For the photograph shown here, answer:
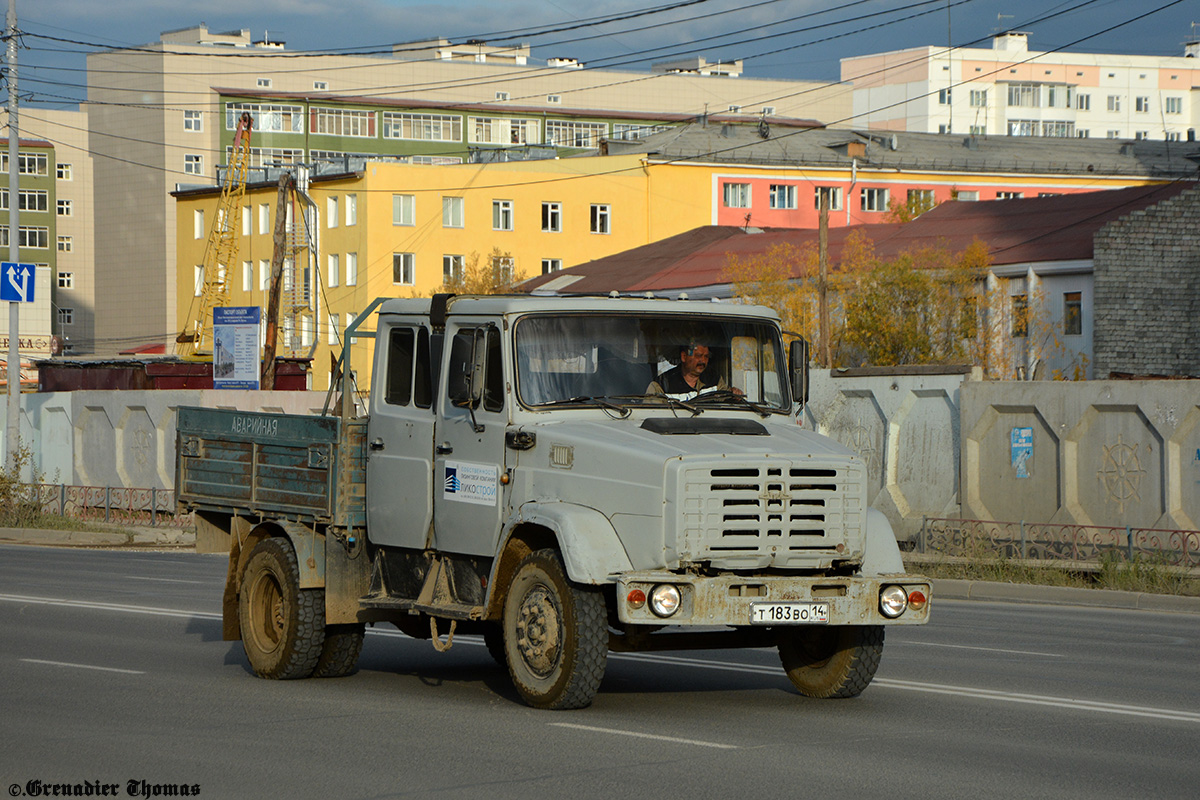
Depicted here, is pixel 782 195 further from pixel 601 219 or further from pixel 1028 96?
pixel 1028 96

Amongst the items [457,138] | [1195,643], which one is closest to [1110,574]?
[1195,643]

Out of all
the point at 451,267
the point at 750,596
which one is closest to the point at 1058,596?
the point at 750,596

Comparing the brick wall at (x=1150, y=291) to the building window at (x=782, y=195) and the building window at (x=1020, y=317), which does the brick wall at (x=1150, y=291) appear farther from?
the building window at (x=782, y=195)

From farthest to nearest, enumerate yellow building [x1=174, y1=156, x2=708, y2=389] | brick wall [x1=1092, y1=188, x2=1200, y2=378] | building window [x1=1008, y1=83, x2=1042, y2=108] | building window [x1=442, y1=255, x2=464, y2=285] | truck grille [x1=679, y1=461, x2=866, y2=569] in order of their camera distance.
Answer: building window [x1=1008, y1=83, x2=1042, y2=108] < building window [x1=442, y1=255, x2=464, y2=285] < yellow building [x1=174, y1=156, x2=708, y2=389] < brick wall [x1=1092, y1=188, x2=1200, y2=378] < truck grille [x1=679, y1=461, x2=866, y2=569]

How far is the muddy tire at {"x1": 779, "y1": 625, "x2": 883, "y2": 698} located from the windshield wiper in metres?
1.41

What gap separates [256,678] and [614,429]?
3.61 metres

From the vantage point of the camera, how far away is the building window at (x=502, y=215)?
86.1 meters

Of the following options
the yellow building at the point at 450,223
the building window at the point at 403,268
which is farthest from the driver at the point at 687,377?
the building window at the point at 403,268

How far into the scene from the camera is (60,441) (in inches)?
1641

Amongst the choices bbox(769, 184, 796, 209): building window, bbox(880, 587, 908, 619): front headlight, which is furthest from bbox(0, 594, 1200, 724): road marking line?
bbox(769, 184, 796, 209): building window

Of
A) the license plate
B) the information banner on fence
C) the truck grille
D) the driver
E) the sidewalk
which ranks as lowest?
the sidewalk

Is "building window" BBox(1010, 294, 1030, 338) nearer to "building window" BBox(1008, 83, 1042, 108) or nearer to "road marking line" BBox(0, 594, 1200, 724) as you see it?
"road marking line" BBox(0, 594, 1200, 724)

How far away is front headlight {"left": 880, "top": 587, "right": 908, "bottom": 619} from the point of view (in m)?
9.61

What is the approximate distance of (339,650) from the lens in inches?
459
